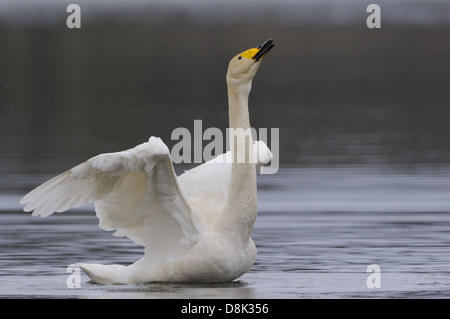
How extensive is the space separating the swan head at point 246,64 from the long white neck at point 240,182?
0.07 metres

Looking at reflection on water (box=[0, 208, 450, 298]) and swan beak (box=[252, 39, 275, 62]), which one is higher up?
swan beak (box=[252, 39, 275, 62])

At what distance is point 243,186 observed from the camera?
13281 mm

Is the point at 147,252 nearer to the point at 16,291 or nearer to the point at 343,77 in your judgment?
the point at 16,291

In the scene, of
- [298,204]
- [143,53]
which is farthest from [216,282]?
[143,53]

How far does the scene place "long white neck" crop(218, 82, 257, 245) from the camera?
43.2ft

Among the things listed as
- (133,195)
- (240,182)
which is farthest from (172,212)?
(240,182)

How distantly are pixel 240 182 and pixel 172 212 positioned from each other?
2.76ft

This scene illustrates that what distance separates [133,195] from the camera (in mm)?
13195

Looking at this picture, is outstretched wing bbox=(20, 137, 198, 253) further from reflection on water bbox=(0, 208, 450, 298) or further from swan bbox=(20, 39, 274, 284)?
reflection on water bbox=(0, 208, 450, 298)

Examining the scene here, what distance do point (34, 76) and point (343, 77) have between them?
12.1 m

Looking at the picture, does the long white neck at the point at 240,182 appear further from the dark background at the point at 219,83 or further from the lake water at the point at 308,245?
the dark background at the point at 219,83

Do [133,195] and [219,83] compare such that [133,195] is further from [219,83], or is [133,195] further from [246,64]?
[219,83]

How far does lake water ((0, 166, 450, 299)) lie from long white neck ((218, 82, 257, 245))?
64 centimetres

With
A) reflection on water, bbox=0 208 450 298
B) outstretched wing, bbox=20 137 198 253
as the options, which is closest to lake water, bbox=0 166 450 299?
reflection on water, bbox=0 208 450 298
